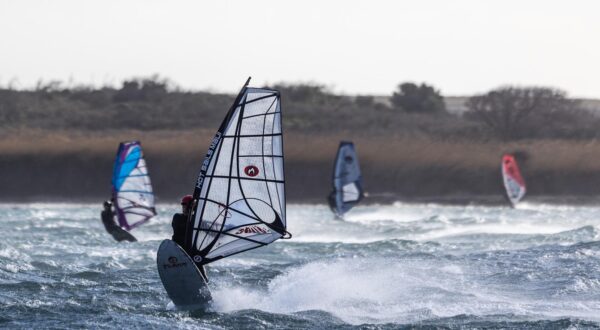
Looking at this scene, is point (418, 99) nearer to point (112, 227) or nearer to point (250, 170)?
point (112, 227)

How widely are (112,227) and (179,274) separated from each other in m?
9.17

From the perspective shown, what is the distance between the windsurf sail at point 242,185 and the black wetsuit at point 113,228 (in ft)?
27.9

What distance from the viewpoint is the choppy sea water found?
1252 cm

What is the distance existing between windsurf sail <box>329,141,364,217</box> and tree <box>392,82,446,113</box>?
86.6 feet

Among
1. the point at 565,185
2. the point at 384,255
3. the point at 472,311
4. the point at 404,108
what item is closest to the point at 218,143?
the point at 472,311

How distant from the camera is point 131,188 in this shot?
907 inches

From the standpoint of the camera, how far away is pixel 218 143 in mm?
13211

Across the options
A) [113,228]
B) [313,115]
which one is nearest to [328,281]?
[113,228]

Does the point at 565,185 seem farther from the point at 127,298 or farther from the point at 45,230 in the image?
the point at 127,298

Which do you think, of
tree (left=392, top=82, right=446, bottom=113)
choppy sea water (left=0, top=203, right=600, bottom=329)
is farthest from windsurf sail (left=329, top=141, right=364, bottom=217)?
tree (left=392, top=82, right=446, bottom=113)

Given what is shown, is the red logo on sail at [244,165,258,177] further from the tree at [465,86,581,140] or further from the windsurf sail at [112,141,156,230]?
the tree at [465,86,581,140]

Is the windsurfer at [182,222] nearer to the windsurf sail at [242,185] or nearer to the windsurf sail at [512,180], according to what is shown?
the windsurf sail at [242,185]

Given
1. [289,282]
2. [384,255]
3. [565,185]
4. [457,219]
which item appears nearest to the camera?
[289,282]

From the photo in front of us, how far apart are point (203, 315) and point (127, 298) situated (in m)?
1.64
